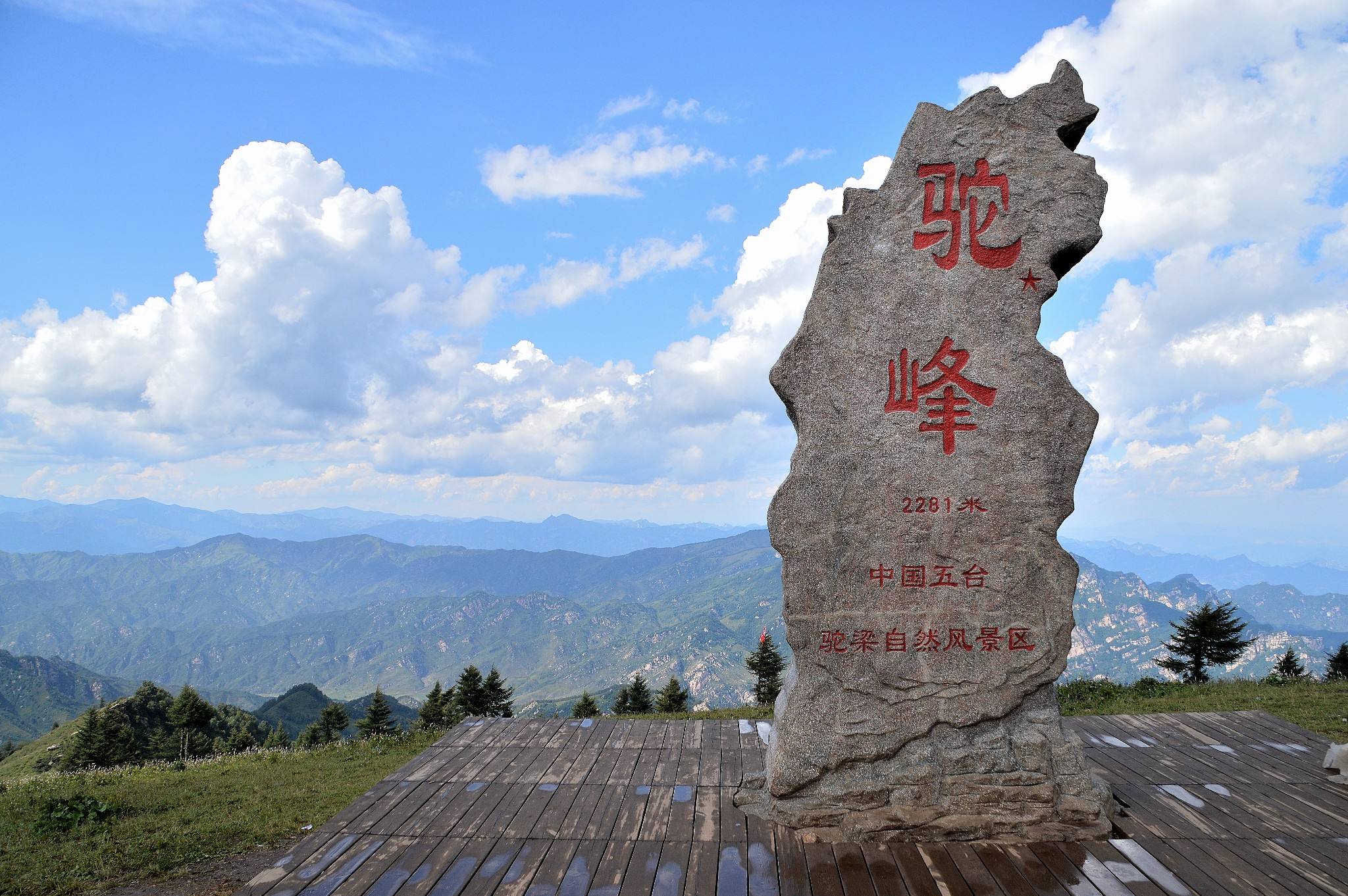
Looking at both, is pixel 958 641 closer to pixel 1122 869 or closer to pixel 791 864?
pixel 1122 869

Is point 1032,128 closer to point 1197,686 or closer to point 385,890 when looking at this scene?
point 385,890

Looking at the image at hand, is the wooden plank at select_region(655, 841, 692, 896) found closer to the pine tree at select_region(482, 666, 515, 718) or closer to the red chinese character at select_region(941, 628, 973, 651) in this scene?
the red chinese character at select_region(941, 628, 973, 651)

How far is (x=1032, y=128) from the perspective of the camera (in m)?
7.15

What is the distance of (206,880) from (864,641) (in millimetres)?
6930

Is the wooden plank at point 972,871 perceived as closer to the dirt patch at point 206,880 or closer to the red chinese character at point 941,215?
the red chinese character at point 941,215

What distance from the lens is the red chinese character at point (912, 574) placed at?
7.00m

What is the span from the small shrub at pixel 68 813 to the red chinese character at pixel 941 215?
1154 centimetres

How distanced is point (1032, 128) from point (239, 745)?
47.5 m

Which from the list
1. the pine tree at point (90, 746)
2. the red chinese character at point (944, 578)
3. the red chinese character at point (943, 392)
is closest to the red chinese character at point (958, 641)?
the red chinese character at point (944, 578)

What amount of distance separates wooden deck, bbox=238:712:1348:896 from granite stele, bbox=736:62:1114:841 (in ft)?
2.35

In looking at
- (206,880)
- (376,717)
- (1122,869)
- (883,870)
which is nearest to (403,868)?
(206,880)

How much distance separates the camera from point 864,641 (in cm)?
699

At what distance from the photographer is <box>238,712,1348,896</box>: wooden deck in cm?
596

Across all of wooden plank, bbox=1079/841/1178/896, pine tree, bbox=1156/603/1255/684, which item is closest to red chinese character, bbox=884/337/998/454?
wooden plank, bbox=1079/841/1178/896
